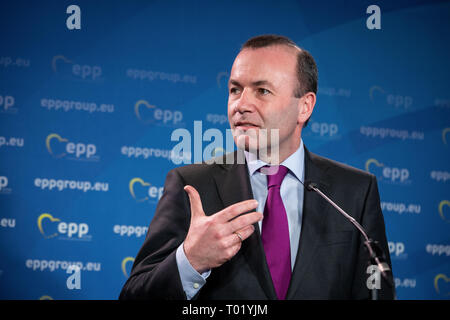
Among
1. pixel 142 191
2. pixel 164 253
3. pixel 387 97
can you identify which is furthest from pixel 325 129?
pixel 164 253

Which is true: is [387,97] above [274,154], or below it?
above

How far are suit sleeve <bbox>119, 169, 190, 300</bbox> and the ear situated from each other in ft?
1.97

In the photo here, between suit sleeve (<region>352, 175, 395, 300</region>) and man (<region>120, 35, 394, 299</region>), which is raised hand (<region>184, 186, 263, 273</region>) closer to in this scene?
man (<region>120, 35, 394, 299</region>)

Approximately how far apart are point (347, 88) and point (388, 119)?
0.49 meters

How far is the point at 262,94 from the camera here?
1.84 m

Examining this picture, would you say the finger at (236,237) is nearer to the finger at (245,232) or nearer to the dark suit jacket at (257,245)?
the finger at (245,232)

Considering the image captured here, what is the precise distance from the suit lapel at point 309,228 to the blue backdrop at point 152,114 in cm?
196

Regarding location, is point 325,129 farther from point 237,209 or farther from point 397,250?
point 237,209

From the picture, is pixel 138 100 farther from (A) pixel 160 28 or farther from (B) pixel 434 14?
(B) pixel 434 14

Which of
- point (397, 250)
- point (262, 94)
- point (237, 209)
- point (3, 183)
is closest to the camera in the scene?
point (237, 209)

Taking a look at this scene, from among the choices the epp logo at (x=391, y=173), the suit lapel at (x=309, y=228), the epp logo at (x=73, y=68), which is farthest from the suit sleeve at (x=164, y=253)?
the epp logo at (x=391, y=173)

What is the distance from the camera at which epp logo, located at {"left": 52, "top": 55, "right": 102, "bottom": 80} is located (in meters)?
3.85

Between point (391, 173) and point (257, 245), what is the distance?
310 cm

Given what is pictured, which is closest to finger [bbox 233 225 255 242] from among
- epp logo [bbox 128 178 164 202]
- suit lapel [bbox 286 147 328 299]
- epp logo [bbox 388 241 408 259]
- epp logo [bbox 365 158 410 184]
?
suit lapel [bbox 286 147 328 299]
